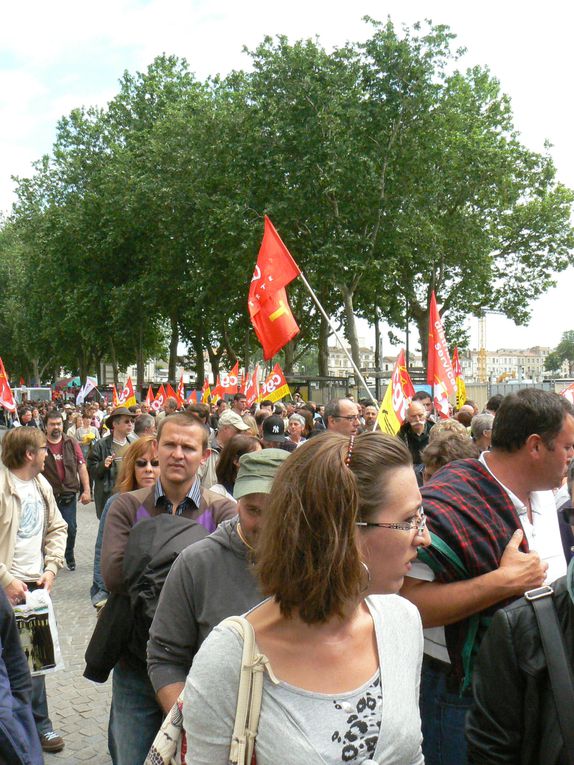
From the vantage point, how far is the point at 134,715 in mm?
3195

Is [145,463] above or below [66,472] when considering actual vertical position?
above

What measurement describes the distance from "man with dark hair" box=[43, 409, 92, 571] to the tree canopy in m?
19.9

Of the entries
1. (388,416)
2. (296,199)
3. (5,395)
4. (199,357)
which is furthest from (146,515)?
(199,357)

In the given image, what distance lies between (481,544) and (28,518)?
352cm

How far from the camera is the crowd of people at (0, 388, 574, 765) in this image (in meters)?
1.75

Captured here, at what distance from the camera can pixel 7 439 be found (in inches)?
213

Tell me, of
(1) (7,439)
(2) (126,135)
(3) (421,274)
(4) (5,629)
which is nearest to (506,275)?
(3) (421,274)

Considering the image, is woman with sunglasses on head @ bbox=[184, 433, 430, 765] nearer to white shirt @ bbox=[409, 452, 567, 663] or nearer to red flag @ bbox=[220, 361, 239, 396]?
white shirt @ bbox=[409, 452, 567, 663]

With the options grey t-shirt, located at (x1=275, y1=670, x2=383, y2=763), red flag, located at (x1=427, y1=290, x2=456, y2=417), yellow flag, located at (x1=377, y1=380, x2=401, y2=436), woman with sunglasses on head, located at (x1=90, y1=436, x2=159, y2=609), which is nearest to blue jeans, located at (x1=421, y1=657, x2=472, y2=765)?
grey t-shirt, located at (x1=275, y1=670, x2=383, y2=763)

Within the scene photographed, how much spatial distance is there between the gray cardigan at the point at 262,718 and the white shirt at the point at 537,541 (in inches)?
30.7

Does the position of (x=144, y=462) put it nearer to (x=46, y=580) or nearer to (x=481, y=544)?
(x=46, y=580)

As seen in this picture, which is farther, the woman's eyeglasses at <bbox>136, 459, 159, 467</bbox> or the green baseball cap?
the woman's eyeglasses at <bbox>136, 459, 159, 467</bbox>

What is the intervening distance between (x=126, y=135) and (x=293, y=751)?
4120 centimetres

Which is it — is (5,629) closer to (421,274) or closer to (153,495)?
(153,495)
